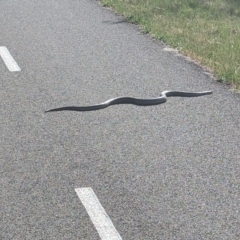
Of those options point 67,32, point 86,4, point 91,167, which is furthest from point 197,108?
point 86,4

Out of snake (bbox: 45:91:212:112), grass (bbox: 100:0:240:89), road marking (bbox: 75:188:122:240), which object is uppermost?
road marking (bbox: 75:188:122:240)

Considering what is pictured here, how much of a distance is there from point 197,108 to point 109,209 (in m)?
2.52

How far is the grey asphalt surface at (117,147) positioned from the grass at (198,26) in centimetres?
23

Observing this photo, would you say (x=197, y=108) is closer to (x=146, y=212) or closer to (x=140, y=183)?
(x=140, y=183)

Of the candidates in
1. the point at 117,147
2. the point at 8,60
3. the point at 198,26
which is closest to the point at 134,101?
the point at 117,147

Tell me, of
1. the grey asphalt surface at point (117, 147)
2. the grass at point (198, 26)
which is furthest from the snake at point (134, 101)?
the grass at point (198, 26)

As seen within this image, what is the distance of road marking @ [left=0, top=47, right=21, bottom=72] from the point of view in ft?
30.4

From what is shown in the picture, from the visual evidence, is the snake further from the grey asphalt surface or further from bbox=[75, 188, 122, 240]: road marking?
bbox=[75, 188, 122, 240]: road marking

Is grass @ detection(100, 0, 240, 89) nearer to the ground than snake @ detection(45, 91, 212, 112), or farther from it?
nearer to the ground

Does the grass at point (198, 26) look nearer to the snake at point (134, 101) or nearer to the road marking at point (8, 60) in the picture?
the snake at point (134, 101)

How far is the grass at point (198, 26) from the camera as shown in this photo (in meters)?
9.48

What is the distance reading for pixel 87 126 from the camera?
704 centimetres

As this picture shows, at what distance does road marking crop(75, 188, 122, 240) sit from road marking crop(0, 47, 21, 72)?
12.6 ft

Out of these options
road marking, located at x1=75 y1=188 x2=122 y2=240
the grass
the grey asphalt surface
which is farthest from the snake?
road marking, located at x1=75 y1=188 x2=122 y2=240
